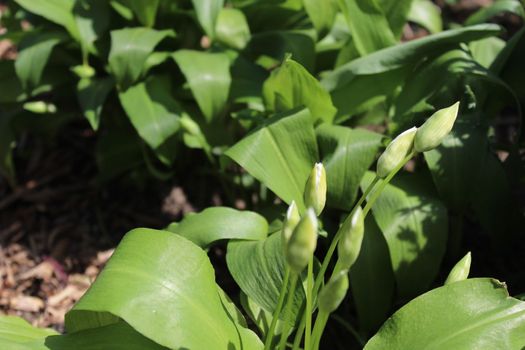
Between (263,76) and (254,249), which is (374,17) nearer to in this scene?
(263,76)

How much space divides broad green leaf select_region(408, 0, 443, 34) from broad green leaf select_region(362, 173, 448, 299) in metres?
1.06

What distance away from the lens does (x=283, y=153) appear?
2.28 metres

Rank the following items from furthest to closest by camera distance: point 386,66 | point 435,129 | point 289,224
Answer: point 386,66
point 435,129
point 289,224

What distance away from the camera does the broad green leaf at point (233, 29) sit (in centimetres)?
273

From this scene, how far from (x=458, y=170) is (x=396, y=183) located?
7.6 inches

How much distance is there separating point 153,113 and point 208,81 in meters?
0.24

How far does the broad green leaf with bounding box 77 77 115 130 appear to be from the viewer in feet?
8.53

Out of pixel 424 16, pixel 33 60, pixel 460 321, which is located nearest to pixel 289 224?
pixel 460 321

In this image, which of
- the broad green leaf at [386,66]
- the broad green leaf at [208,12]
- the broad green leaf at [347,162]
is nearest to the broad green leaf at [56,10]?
the broad green leaf at [208,12]

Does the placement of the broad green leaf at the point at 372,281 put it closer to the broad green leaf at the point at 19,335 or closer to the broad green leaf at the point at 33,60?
the broad green leaf at the point at 19,335

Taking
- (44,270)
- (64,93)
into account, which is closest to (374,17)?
(64,93)

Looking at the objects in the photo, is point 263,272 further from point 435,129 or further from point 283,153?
point 435,129

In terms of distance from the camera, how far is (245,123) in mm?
2562

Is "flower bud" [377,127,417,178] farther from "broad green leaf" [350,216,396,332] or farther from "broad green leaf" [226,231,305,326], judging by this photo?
"broad green leaf" [350,216,396,332]
